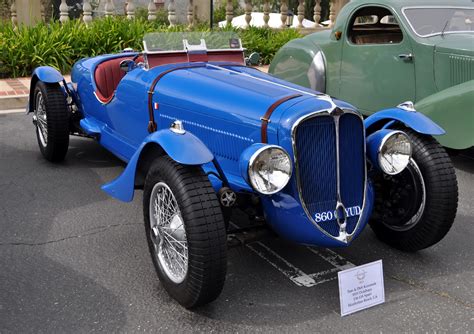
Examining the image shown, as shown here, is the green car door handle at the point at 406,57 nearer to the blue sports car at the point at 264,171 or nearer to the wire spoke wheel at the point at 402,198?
the blue sports car at the point at 264,171

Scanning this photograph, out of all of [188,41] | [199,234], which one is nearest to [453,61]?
[188,41]

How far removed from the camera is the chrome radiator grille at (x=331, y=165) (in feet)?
9.42

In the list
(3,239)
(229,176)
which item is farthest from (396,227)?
(3,239)

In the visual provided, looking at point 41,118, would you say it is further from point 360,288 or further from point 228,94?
point 360,288

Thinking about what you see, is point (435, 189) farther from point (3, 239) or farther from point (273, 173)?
point (3, 239)

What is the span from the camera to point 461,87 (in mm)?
5023

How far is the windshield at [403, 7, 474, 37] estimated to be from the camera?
224 inches

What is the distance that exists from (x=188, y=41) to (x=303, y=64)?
9.24ft

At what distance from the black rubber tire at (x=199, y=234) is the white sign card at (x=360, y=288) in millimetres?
645

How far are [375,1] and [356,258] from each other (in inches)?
149

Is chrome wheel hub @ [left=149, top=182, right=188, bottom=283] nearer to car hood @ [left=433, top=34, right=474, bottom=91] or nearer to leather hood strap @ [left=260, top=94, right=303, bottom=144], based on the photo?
leather hood strap @ [left=260, top=94, right=303, bottom=144]

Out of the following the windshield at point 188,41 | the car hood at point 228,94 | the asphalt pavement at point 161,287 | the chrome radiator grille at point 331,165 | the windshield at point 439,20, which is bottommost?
the asphalt pavement at point 161,287

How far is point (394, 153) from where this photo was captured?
3168mm

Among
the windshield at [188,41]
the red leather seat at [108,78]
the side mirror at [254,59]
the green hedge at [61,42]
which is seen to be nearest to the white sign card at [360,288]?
the side mirror at [254,59]
